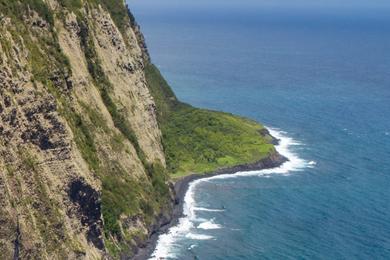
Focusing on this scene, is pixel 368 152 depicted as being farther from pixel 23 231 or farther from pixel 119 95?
pixel 23 231

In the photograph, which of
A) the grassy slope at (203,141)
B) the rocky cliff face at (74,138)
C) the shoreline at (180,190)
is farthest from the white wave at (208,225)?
the grassy slope at (203,141)

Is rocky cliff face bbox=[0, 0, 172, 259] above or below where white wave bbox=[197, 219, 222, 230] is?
above

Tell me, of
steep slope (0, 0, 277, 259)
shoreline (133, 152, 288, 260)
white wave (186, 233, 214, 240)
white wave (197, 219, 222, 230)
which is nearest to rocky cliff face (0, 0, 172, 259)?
steep slope (0, 0, 277, 259)

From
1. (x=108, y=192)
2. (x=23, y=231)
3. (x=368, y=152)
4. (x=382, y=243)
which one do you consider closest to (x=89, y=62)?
(x=108, y=192)

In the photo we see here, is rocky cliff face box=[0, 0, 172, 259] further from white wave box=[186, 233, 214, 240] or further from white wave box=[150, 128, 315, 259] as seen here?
white wave box=[186, 233, 214, 240]

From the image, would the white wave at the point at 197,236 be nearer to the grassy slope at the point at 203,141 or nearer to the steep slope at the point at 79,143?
the steep slope at the point at 79,143
